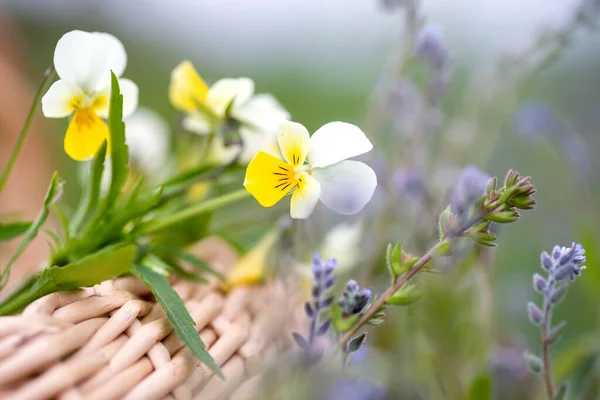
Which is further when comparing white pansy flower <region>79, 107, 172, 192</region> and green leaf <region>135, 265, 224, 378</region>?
white pansy flower <region>79, 107, 172, 192</region>

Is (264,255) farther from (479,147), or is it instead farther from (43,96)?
(479,147)

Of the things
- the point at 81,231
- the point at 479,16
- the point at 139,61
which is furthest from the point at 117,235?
the point at 139,61

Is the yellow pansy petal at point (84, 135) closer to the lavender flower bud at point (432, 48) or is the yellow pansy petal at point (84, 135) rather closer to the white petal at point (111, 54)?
the white petal at point (111, 54)

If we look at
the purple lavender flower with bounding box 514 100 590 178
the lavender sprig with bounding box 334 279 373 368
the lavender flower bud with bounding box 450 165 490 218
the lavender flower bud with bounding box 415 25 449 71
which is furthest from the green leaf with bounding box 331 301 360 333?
the purple lavender flower with bounding box 514 100 590 178

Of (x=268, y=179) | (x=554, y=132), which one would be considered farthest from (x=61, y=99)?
(x=554, y=132)

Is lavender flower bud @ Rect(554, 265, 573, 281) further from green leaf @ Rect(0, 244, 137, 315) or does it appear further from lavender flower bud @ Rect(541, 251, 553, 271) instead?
green leaf @ Rect(0, 244, 137, 315)
